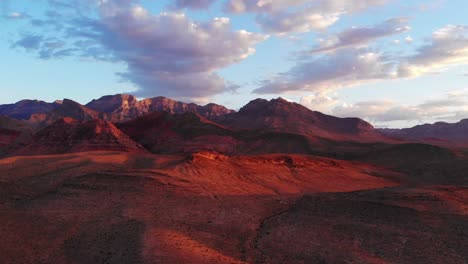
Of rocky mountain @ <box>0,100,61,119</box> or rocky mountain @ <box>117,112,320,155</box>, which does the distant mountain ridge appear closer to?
rocky mountain @ <box>117,112,320,155</box>

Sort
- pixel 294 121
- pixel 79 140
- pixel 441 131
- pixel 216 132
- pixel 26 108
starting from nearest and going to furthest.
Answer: pixel 79 140 < pixel 216 132 < pixel 294 121 < pixel 441 131 < pixel 26 108

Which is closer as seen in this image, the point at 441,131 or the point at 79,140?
the point at 79,140

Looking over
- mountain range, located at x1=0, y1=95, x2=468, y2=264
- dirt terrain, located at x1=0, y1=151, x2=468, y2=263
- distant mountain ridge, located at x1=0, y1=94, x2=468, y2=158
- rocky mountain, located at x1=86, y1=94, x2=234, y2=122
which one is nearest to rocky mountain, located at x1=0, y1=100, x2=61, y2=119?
rocky mountain, located at x1=86, y1=94, x2=234, y2=122

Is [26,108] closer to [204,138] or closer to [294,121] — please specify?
[294,121]

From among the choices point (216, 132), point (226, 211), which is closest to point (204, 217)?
point (226, 211)

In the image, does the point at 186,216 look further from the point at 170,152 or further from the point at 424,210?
the point at 170,152

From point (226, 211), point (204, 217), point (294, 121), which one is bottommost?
point (204, 217)

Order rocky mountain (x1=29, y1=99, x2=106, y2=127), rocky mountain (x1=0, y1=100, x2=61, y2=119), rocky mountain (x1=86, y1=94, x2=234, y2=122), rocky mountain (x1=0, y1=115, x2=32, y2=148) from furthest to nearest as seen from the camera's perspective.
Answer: rocky mountain (x1=0, y1=100, x2=61, y2=119) → rocky mountain (x1=86, y1=94, x2=234, y2=122) → rocky mountain (x1=29, y1=99, x2=106, y2=127) → rocky mountain (x1=0, y1=115, x2=32, y2=148)
